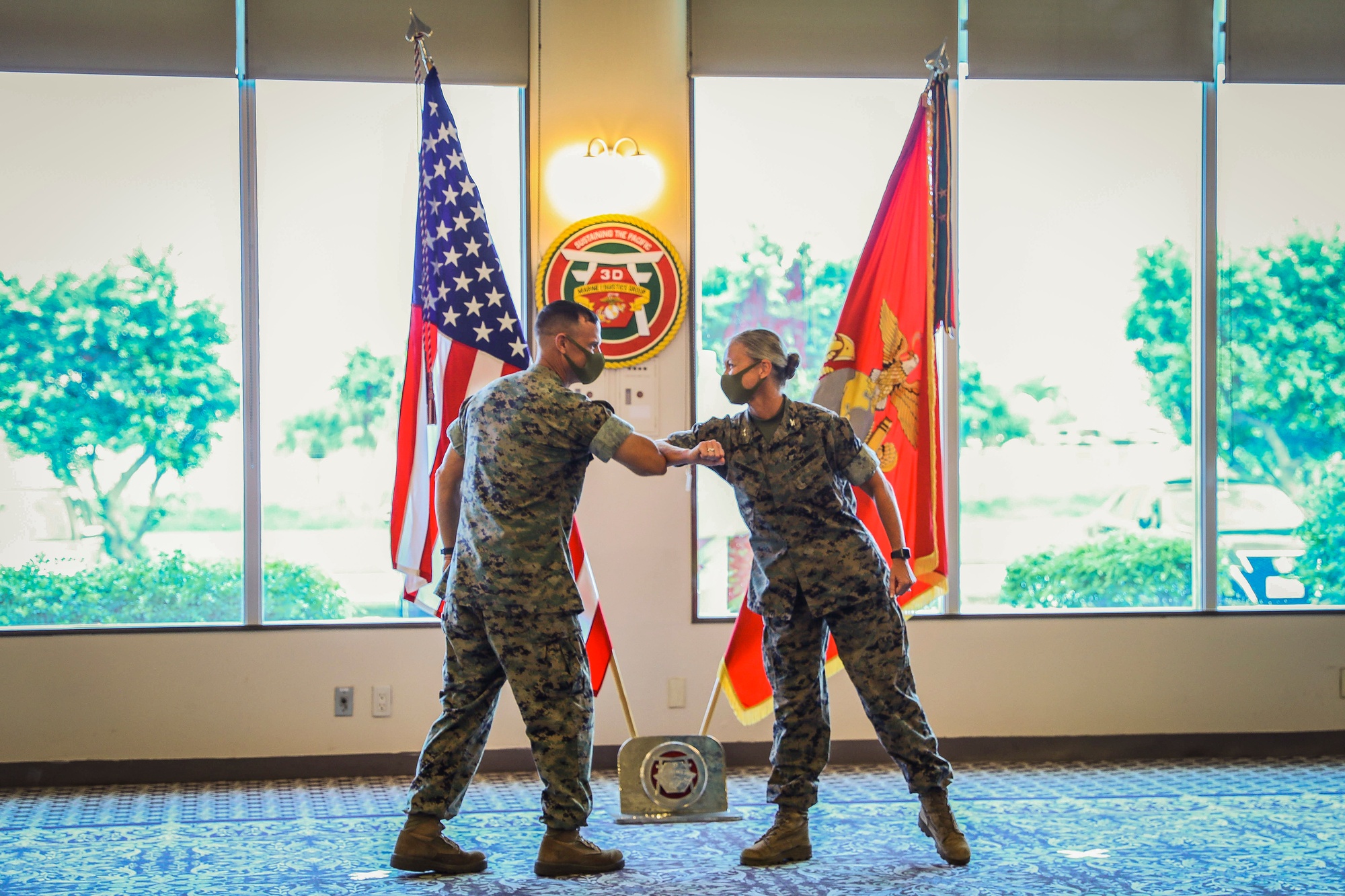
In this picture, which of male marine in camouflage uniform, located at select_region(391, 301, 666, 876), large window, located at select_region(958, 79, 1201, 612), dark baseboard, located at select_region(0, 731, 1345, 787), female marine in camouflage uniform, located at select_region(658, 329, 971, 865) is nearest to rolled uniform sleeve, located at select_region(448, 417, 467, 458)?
male marine in camouflage uniform, located at select_region(391, 301, 666, 876)

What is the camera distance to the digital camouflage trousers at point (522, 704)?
10.5ft

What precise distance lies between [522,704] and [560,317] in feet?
3.65

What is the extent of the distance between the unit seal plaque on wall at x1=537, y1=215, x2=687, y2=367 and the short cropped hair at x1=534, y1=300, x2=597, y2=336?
116 centimetres

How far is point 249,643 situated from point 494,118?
2.30 metres

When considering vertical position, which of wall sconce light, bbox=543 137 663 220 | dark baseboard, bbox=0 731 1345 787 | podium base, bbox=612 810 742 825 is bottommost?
dark baseboard, bbox=0 731 1345 787

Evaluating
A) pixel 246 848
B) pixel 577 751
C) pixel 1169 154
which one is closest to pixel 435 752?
pixel 577 751

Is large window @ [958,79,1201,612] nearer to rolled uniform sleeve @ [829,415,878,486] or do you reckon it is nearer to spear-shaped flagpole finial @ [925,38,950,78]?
spear-shaped flagpole finial @ [925,38,950,78]

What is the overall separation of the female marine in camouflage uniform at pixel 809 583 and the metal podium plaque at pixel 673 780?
1.28ft

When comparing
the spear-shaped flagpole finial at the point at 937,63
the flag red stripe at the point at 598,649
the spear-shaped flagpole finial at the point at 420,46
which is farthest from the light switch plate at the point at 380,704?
the spear-shaped flagpole finial at the point at 937,63

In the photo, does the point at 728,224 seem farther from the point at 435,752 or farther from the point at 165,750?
the point at 165,750

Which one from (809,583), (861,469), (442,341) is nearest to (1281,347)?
(861,469)

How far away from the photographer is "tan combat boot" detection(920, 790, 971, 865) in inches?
129

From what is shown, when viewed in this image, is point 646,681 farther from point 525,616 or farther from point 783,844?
point 525,616

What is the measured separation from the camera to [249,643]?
14.6 ft
